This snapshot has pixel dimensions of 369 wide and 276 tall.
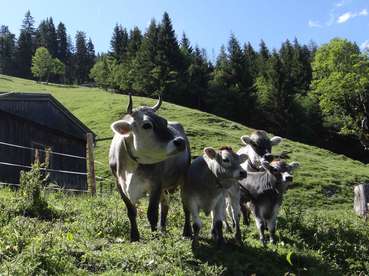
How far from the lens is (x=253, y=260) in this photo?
9062 millimetres

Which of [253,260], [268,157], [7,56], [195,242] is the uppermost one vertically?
[7,56]

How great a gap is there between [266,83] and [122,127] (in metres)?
71.4

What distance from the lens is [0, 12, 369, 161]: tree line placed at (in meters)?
65.8

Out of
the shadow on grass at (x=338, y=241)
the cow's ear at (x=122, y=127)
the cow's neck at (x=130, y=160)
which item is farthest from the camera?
the shadow on grass at (x=338, y=241)

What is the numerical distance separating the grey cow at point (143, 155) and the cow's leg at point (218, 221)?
36.1 inches

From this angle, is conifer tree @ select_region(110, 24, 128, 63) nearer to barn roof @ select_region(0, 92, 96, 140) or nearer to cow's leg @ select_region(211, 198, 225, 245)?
barn roof @ select_region(0, 92, 96, 140)

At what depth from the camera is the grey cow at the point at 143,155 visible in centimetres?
828

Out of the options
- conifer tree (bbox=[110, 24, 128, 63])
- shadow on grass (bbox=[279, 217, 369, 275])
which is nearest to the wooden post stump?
shadow on grass (bbox=[279, 217, 369, 275])

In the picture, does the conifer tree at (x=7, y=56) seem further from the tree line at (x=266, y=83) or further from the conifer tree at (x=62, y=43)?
the tree line at (x=266, y=83)

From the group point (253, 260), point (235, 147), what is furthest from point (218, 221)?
point (235, 147)

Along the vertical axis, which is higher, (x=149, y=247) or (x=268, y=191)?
(x=268, y=191)

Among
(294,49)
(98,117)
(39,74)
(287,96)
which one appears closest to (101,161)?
(98,117)

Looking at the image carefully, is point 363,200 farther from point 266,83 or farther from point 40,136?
point 266,83

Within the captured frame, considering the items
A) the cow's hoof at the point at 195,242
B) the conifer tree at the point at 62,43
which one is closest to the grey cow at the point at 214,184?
the cow's hoof at the point at 195,242
